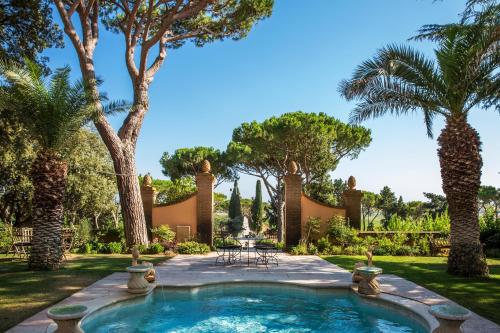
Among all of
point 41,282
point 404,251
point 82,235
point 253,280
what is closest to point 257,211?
point 404,251

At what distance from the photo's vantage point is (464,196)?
9.77 metres

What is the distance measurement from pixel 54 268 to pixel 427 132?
11.5 metres

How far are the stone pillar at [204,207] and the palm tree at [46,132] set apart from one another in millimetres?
5738

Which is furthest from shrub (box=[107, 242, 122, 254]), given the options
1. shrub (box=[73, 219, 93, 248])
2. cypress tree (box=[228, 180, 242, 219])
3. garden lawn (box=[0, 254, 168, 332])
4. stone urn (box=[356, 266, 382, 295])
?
stone urn (box=[356, 266, 382, 295])

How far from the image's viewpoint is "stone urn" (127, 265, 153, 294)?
796 cm

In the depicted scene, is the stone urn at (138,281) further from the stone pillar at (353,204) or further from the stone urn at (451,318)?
the stone pillar at (353,204)

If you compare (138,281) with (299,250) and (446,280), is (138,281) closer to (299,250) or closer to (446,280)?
(446,280)

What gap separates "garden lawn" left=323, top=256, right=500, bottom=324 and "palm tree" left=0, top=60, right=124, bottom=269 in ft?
26.7

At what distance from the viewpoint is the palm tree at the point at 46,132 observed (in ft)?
34.5

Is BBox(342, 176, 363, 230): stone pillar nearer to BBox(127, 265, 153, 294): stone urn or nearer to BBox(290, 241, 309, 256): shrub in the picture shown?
BBox(290, 241, 309, 256): shrub

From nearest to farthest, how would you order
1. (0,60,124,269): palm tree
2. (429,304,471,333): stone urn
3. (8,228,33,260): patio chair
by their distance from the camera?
1. (429,304,471,333): stone urn
2. (0,60,124,269): palm tree
3. (8,228,33,260): patio chair

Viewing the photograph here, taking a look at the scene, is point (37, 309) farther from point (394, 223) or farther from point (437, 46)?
point (394, 223)

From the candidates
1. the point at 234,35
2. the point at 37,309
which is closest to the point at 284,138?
the point at 234,35

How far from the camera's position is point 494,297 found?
758 centimetres
